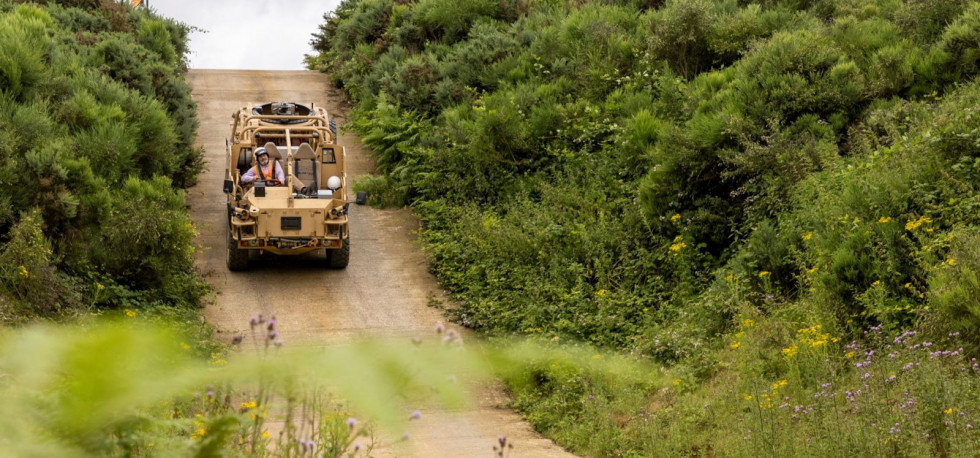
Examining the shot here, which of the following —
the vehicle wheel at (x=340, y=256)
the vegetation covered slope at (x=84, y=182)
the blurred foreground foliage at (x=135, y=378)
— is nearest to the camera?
the blurred foreground foliage at (x=135, y=378)

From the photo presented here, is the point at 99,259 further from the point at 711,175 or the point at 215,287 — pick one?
the point at 711,175

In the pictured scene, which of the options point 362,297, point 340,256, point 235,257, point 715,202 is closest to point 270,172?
point 235,257

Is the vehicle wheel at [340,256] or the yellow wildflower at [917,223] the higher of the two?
the yellow wildflower at [917,223]

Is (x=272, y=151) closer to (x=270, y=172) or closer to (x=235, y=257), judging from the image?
(x=270, y=172)

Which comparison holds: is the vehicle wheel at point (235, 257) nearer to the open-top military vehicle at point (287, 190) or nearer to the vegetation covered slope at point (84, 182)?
the open-top military vehicle at point (287, 190)

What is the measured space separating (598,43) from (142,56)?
9804mm

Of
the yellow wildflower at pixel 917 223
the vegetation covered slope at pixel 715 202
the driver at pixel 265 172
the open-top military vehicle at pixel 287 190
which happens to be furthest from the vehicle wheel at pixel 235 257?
the yellow wildflower at pixel 917 223

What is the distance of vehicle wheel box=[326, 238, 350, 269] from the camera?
55.5 feet

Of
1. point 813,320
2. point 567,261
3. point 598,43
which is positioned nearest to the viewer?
point 813,320

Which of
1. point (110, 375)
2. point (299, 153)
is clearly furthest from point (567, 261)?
point (110, 375)

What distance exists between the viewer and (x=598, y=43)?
21391 mm

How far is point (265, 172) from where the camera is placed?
16.8 metres

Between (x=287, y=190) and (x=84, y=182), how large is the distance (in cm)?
311

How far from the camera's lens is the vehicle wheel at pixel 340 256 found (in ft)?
55.5
